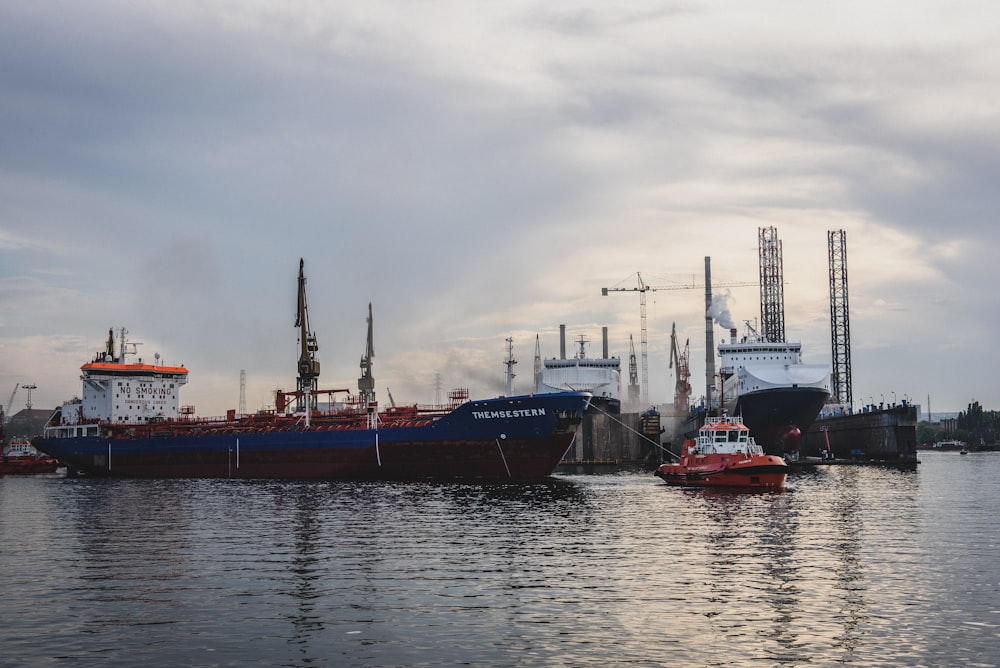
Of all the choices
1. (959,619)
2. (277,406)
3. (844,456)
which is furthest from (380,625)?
(844,456)

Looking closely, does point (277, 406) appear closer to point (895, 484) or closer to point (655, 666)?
point (895, 484)

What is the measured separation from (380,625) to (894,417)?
103 meters

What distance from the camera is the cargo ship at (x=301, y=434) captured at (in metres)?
64.4

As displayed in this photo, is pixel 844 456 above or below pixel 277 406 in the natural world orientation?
below

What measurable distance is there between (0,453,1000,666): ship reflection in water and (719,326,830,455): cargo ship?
5606 centimetres

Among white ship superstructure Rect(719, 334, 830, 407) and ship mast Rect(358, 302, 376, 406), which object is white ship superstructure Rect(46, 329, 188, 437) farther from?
white ship superstructure Rect(719, 334, 830, 407)

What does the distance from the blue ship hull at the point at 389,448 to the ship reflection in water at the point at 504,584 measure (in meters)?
15.8

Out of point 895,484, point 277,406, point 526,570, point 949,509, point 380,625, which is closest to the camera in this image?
point 380,625

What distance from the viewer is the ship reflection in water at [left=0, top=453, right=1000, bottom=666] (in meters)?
18.6

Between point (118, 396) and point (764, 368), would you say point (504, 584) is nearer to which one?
point (118, 396)

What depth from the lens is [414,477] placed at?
70.8 m

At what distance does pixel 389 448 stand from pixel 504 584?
4453cm

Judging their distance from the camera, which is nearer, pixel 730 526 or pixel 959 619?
pixel 959 619

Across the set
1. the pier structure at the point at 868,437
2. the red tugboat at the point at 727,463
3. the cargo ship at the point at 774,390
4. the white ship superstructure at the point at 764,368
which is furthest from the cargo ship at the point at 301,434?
the pier structure at the point at 868,437
